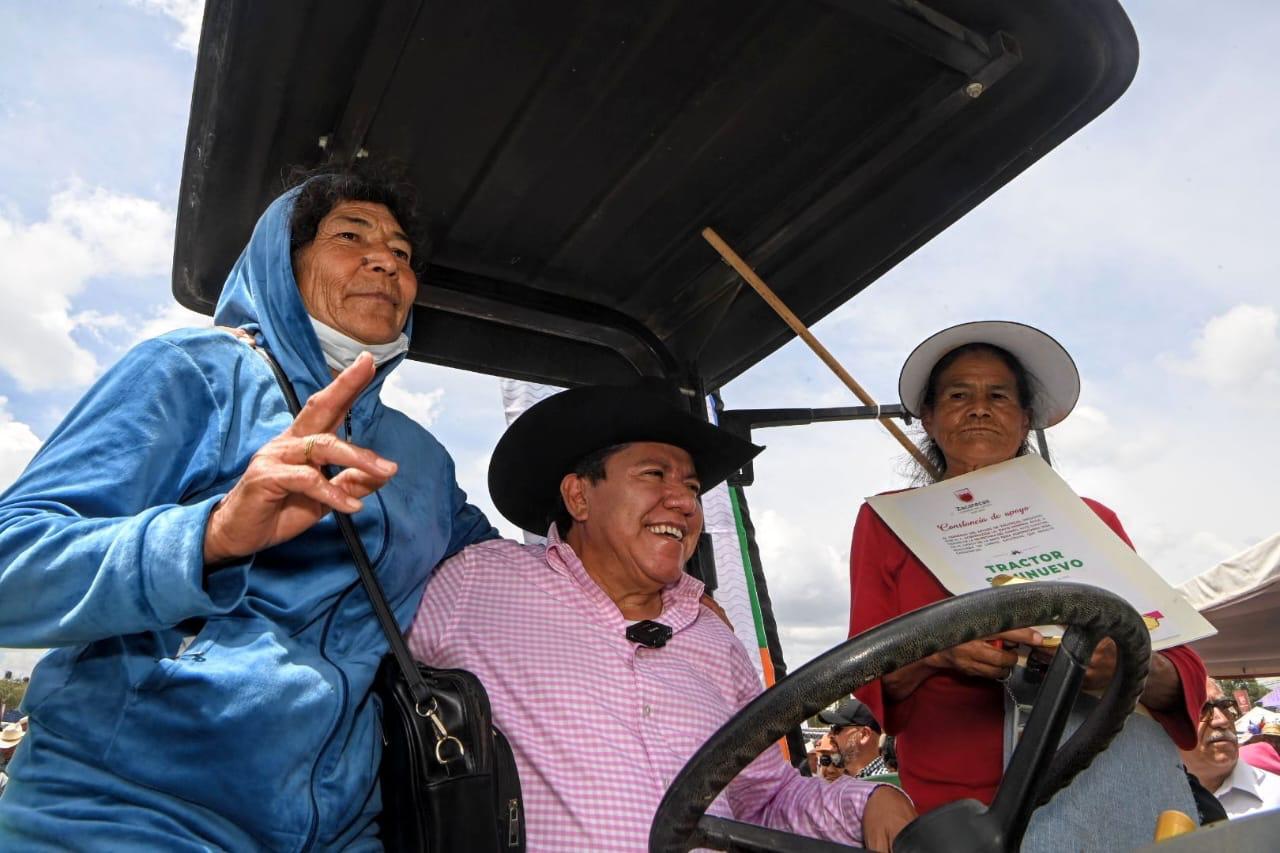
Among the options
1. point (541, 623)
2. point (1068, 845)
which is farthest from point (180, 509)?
point (1068, 845)

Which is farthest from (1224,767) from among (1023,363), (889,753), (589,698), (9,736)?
(9,736)

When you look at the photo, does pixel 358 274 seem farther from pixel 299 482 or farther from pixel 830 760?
pixel 830 760

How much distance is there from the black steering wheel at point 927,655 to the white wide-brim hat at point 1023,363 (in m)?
1.26

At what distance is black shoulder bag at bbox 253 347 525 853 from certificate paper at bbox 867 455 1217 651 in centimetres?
89

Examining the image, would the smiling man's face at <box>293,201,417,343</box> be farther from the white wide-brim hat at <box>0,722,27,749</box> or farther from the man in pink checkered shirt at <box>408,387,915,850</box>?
the white wide-brim hat at <box>0,722,27,749</box>

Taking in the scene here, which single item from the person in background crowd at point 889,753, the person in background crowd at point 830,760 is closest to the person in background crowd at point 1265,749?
the person in background crowd at point 889,753

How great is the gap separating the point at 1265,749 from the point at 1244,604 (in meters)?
1.04

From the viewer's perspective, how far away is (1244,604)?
6.68m

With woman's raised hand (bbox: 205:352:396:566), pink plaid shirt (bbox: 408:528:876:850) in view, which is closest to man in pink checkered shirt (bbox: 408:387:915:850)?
pink plaid shirt (bbox: 408:528:876:850)

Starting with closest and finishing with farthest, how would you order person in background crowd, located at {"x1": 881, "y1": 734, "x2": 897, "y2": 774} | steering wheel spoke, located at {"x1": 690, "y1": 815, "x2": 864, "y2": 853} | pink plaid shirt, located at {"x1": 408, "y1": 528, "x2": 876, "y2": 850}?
steering wheel spoke, located at {"x1": 690, "y1": 815, "x2": 864, "y2": 853} < pink plaid shirt, located at {"x1": 408, "y1": 528, "x2": 876, "y2": 850} < person in background crowd, located at {"x1": 881, "y1": 734, "x2": 897, "y2": 774}

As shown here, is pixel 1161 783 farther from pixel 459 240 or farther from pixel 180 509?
pixel 459 240

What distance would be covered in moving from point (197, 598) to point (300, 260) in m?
0.92

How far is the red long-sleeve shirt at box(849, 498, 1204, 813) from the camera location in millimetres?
1712

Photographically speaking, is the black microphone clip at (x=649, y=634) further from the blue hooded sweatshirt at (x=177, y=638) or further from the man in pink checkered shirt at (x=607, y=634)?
the blue hooded sweatshirt at (x=177, y=638)
